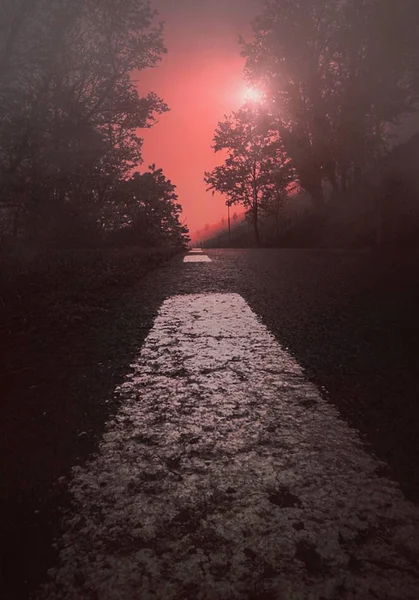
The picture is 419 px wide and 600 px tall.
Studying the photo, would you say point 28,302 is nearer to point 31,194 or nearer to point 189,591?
point 189,591

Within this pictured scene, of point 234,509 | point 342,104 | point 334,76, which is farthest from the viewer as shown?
point 334,76

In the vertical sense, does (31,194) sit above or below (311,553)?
above

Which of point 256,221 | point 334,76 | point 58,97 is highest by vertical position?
point 334,76

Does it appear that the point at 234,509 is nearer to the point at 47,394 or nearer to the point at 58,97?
the point at 47,394

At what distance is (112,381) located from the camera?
229 centimetres

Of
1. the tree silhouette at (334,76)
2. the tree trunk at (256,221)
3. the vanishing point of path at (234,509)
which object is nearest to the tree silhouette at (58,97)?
the vanishing point of path at (234,509)

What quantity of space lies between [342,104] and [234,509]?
25968 millimetres

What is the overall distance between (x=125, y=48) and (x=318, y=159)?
14017 millimetres

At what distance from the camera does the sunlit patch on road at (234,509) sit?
867 mm

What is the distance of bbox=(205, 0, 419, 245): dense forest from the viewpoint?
66.8 ft

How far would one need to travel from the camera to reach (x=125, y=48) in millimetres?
17562

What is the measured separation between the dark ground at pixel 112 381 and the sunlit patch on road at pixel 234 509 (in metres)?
0.09

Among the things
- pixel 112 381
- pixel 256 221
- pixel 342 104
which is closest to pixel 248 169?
pixel 256 221

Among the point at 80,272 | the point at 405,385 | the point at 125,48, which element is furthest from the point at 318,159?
the point at 405,385
